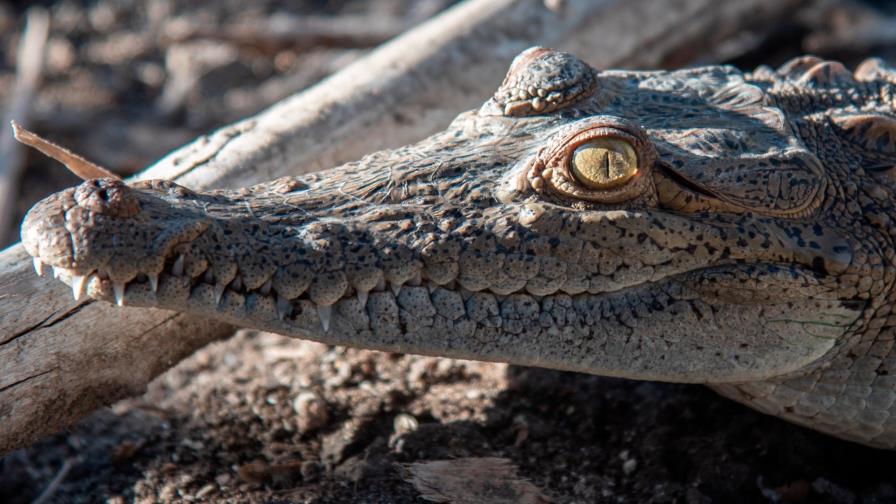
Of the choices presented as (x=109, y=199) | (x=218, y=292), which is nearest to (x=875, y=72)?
(x=218, y=292)

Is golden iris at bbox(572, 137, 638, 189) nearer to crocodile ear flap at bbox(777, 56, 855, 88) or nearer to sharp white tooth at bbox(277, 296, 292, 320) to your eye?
sharp white tooth at bbox(277, 296, 292, 320)

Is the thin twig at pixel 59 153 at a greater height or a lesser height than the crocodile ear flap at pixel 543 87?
A: lesser

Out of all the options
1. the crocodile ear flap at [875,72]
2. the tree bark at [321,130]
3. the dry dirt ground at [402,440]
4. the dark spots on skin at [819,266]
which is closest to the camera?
the dark spots on skin at [819,266]

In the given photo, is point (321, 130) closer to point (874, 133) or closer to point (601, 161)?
point (601, 161)

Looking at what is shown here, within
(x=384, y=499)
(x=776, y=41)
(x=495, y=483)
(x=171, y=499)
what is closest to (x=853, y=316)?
(x=495, y=483)

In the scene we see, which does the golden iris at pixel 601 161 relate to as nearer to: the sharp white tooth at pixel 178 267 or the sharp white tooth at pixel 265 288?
the sharp white tooth at pixel 265 288

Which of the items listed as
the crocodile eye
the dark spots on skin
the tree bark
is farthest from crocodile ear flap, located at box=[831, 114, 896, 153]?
the tree bark

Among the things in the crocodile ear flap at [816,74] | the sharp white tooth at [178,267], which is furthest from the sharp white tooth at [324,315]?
the crocodile ear flap at [816,74]
